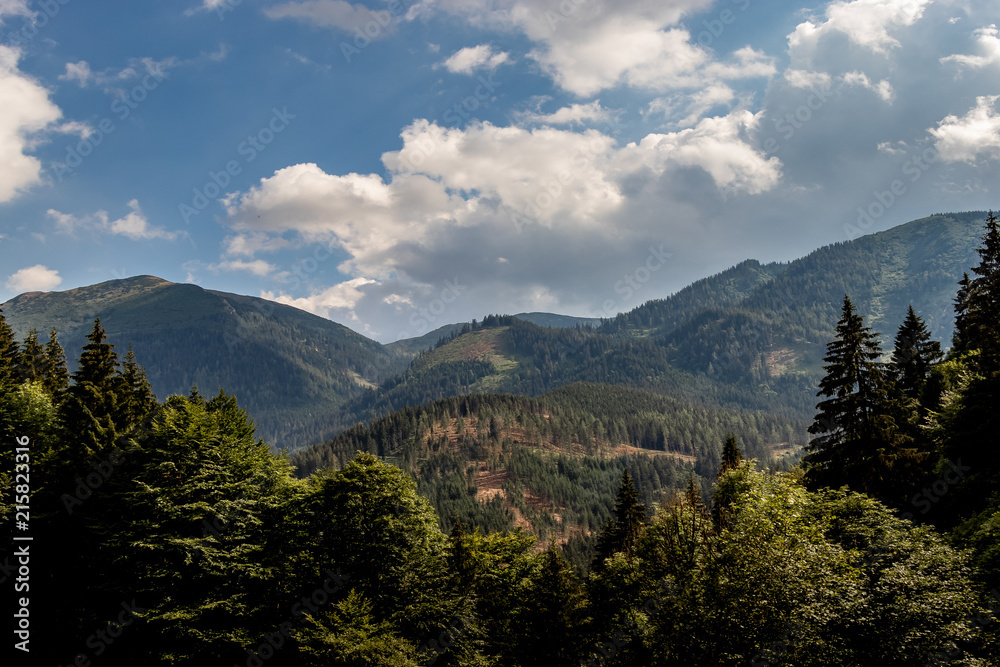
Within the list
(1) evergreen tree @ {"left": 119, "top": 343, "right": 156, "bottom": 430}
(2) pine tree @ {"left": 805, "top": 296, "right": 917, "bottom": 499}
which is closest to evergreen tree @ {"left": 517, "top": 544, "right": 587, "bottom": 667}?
(2) pine tree @ {"left": 805, "top": 296, "right": 917, "bottom": 499}

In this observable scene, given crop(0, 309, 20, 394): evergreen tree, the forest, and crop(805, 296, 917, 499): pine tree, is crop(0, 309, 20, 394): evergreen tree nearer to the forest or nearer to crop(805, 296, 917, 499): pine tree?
the forest

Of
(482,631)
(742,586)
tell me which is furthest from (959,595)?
(482,631)

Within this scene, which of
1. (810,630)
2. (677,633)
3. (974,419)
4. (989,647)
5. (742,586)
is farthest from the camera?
(974,419)

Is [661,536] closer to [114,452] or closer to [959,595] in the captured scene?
[959,595]

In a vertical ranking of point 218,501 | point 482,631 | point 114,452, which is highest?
point 114,452

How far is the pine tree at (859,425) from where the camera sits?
3488 centimetres

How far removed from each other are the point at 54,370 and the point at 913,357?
9716cm

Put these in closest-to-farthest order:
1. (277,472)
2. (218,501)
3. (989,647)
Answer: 1. (989,647)
2. (218,501)
3. (277,472)

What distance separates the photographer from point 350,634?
30.9m

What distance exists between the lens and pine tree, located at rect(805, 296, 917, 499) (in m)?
34.9

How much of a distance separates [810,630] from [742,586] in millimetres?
3331

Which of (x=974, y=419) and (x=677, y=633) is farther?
(x=974, y=419)

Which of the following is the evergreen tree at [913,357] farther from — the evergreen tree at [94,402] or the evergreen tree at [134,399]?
the evergreen tree at [134,399]

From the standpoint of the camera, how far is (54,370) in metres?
65.1
